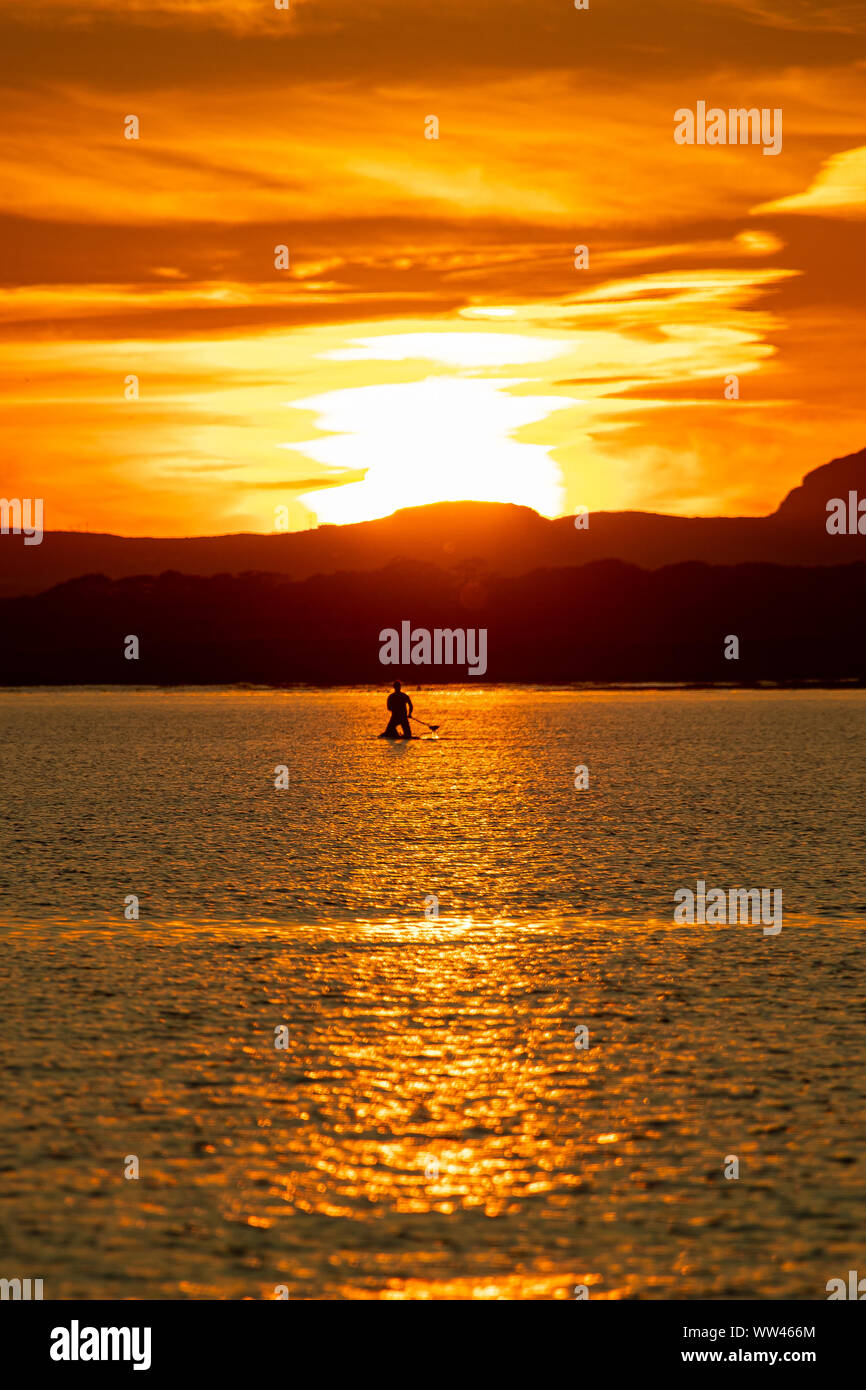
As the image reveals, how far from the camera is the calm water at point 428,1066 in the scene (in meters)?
10.5

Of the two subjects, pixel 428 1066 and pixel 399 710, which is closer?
pixel 428 1066

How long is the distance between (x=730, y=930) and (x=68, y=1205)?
43.8 feet

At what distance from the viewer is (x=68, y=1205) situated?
11.2 m

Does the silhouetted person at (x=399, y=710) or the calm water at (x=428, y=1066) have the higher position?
the silhouetted person at (x=399, y=710)

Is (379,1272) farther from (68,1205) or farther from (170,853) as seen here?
(170,853)

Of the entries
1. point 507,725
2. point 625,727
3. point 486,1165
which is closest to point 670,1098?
point 486,1165

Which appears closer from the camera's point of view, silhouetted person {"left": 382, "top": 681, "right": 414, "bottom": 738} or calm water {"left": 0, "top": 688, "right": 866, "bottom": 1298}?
calm water {"left": 0, "top": 688, "right": 866, "bottom": 1298}

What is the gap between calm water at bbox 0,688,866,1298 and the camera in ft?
34.3

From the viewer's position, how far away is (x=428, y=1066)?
14859 mm

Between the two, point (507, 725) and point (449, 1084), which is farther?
point (507, 725)

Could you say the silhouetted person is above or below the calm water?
above

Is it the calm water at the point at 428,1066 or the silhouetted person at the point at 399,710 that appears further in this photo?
the silhouetted person at the point at 399,710

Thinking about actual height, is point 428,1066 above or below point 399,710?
below
